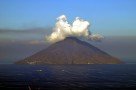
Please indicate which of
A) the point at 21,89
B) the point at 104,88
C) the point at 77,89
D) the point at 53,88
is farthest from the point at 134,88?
the point at 21,89

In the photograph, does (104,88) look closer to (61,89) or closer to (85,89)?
(85,89)

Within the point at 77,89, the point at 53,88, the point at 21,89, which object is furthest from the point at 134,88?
the point at 21,89

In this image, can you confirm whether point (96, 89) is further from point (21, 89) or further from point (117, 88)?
point (21, 89)

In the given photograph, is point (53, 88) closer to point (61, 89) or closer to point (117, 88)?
point (61, 89)

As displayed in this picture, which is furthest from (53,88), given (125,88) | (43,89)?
(125,88)

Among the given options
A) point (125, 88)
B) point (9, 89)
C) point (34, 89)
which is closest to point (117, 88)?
point (125, 88)

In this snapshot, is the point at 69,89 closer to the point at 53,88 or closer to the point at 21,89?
the point at 53,88

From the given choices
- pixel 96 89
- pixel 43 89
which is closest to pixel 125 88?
pixel 96 89
